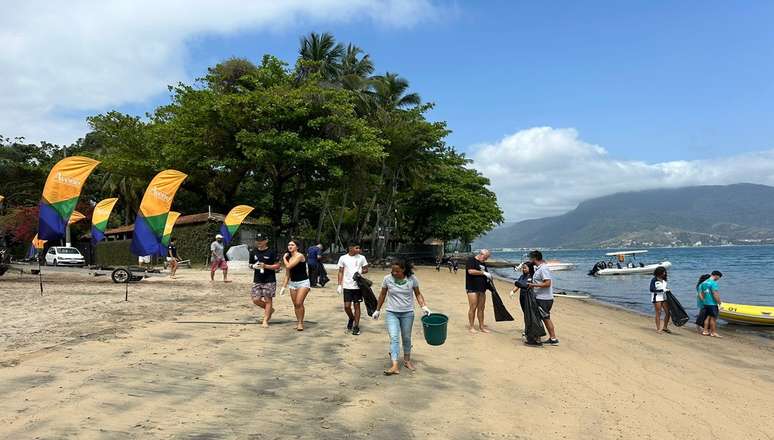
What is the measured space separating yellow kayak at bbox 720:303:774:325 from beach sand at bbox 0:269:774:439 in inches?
178

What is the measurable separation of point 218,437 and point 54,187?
1132 cm

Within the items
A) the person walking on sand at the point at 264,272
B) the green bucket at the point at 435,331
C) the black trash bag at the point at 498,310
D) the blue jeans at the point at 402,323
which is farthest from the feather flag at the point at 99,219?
the green bucket at the point at 435,331

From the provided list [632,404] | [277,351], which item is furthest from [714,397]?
[277,351]

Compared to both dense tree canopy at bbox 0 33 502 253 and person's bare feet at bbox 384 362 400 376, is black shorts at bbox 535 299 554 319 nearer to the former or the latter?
person's bare feet at bbox 384 362 400 376

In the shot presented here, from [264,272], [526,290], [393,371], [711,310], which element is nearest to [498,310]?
[526,290]

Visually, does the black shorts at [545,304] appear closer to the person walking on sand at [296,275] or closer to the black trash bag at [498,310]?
the black trash bag at [498,310]

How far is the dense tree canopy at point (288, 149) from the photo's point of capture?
27.8 m

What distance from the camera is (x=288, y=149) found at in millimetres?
26938

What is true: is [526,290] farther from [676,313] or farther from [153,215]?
[153,215]

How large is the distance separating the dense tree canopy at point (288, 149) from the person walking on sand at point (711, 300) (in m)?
18.7

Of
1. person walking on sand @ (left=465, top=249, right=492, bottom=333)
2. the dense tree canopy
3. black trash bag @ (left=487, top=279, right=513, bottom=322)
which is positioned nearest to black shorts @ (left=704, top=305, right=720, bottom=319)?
black trash bag @ (left=487, top=279, right=513, bottom=322)

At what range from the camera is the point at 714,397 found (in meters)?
6.80

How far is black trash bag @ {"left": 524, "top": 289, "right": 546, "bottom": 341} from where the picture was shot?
29.8ft

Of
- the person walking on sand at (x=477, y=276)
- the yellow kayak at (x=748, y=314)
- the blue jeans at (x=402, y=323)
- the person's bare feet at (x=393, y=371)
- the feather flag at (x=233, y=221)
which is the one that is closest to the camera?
the person's bare feet at (x=393, y=371)
